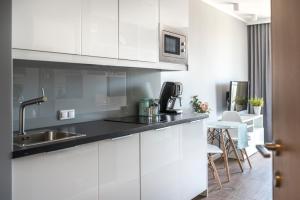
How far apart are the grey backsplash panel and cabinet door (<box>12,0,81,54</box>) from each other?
0.22 meters

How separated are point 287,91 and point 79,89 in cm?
180

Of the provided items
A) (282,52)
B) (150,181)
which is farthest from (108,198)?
(282,52)

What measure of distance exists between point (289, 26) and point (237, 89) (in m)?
4.40

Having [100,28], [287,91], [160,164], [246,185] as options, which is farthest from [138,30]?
[246,185]

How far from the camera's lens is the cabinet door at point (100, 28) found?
2.09 metres

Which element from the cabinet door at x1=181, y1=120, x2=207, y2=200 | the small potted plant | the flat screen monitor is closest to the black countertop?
the cabinet door at x1=181, y1=120, x2=207, y2=200

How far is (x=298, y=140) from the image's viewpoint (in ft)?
3.19

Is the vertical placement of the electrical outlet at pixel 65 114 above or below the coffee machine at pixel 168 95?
below

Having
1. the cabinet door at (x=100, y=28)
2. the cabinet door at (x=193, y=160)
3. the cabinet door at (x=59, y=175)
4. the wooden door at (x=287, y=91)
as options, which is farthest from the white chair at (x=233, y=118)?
the wooden door at (x=287, y=91)

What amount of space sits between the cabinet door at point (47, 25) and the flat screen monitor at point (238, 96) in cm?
360

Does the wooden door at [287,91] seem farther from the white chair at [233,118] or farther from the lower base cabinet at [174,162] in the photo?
the white chair at [233,118]

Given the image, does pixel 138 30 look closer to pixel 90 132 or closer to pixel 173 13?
pixel 173 13

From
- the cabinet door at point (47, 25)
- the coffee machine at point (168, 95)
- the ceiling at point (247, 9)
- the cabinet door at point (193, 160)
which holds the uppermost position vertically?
the ceiling at point (247, 9)

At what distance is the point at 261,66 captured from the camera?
6059mm
